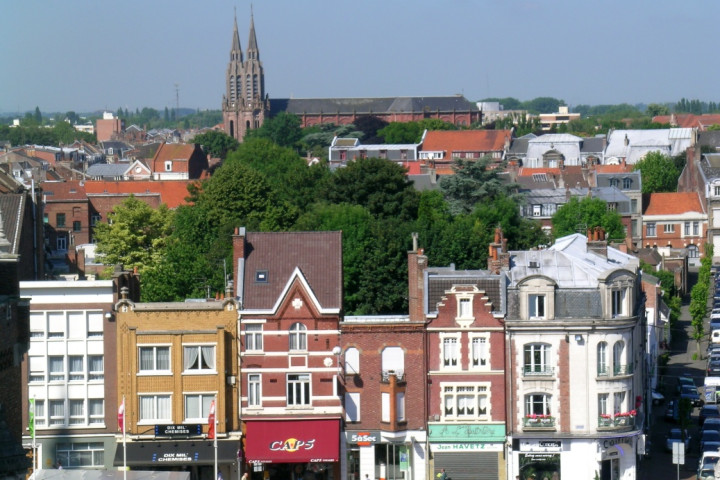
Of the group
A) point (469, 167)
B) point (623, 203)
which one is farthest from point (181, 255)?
point (623, 203)

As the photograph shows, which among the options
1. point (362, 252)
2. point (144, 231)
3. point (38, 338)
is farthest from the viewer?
point (144, 231)

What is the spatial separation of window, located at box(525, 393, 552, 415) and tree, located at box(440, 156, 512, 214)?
58.3 metres

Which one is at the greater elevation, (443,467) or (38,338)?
(38,338)

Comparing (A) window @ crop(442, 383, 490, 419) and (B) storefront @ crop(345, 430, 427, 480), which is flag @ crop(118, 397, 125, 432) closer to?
(B) storefront @ crop(345, 430, 427, 480)

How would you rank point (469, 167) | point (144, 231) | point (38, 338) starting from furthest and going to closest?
1. point (469, 167)
2. point (144, 231)
3. point (38, 338)

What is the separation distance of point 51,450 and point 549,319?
636 inches

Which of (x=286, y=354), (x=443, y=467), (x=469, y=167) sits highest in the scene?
(x=469, y=167)

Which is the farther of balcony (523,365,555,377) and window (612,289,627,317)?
window (612,289,627,317)

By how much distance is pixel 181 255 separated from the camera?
7812cm

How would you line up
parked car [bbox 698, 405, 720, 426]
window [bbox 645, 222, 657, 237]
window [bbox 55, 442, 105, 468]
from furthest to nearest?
window [bbox 645, 222, 657, 237] < parked car [bbox 698, 405, 720, 426] < window [bbox 55, 442, 105, 468]

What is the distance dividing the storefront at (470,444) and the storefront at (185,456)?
21.6 feet

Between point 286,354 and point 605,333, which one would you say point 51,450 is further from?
point 605,333

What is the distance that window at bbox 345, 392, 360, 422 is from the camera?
54.5 metres

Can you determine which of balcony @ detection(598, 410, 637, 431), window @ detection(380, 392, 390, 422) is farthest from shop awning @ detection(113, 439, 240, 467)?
balcony @ detection(598, 410, 637, 431)
